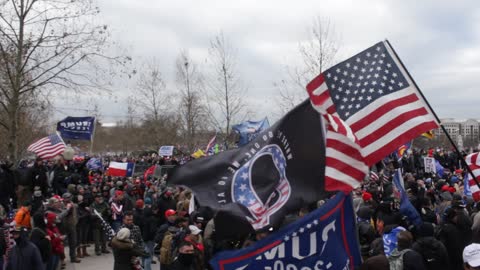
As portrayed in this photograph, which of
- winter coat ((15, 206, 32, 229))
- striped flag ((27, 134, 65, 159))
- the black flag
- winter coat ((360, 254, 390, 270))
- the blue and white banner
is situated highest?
striped flag ((27, 134, 65, 159))

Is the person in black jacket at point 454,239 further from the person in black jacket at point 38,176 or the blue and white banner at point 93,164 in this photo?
the blue and white banner at point 93,164

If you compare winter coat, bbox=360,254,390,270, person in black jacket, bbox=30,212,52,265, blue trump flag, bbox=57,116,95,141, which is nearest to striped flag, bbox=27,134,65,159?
blue trump flag, bbox=57,116,95,141

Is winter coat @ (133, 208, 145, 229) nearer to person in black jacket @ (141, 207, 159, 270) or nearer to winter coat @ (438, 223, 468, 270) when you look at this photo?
person in black jacket @ (141, 207, 159, 270)

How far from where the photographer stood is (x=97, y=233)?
13812 millimetres

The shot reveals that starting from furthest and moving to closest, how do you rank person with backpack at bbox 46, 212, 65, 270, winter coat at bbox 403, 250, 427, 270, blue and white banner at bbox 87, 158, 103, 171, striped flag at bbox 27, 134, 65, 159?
blue and white banner at bbox 87, 158, 103, 171 → striped flag at bbox 27, 134, 65, 159 → person with backpack at bbox 46, 212, 65, 270 → winter coat at bbox 403, 250, 427, 270

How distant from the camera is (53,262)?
1017 centimetres

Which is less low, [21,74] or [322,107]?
[21,74]

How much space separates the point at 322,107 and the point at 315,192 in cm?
78

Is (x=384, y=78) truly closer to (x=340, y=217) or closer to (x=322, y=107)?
(x=322, y=107)

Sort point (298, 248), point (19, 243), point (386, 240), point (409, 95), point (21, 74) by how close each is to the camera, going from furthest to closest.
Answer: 1. point (21, 74)
2. point (19, 243)
3. point (386, 240)
4. point (409, 95)
5. point (298, 248)

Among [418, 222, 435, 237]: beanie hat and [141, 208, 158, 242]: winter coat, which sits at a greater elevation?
[418, 222, 435, 237]: beanie hat

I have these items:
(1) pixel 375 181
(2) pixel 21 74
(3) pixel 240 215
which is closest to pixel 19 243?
(3) pixel 240 215

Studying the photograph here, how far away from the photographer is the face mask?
789 centimetres

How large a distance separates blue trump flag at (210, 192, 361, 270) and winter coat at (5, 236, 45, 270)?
442 cm
